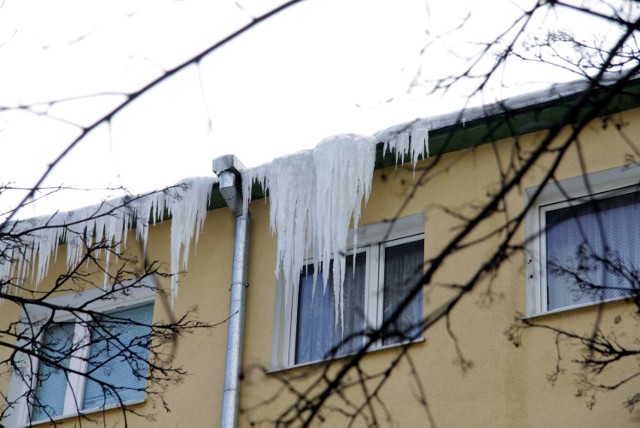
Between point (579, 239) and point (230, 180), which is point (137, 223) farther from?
point (579, 239)

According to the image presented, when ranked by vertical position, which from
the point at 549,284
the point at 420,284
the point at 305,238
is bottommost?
the point at 420,284

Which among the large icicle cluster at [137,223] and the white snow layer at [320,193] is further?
the large icicle cluster at [137,223]

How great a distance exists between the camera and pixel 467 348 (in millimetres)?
7387

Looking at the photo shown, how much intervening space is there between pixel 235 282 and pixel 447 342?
5.61ft

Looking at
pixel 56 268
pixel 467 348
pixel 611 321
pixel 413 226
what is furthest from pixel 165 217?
pixel 611 321

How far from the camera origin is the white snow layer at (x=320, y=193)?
26.8ft

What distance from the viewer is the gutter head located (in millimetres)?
8648

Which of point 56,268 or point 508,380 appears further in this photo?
point 56,268

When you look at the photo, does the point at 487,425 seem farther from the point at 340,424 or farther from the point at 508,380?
the point at 340,424

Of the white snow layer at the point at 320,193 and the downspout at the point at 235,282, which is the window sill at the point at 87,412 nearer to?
the downspout at the point at 235,282

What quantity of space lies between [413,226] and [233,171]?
1.35m

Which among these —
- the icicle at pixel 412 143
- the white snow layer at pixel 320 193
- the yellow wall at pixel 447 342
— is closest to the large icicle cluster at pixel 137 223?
the yellow wall at pixel 447 342

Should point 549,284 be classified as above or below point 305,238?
below

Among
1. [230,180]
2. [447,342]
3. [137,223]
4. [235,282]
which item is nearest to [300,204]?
[230,180]
